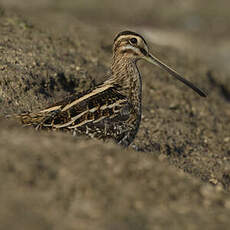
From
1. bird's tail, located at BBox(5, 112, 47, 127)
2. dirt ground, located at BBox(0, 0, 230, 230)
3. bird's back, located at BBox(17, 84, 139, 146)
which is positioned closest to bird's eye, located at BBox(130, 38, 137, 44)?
bird's back, located at BBox(17, 84, 139, 146)

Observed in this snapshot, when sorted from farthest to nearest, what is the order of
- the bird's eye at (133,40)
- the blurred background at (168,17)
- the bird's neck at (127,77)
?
the blurred background at (168,17) → the bird's eye at (133,40) → the bird's neck at (127,77)

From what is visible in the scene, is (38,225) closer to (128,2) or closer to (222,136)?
(222,136)

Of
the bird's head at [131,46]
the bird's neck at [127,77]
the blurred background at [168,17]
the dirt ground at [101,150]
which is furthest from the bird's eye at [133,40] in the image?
the blurred background at [168,17]

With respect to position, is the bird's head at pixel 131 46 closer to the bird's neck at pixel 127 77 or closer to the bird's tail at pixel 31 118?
the bird's neck at pixel 127 77

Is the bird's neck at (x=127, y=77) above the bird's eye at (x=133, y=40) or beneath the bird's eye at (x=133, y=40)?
beneath

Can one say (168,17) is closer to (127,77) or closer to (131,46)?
(131,46)

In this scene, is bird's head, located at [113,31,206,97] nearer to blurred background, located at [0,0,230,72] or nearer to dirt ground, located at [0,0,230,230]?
dirt ground, located at [0,0,230,230]
